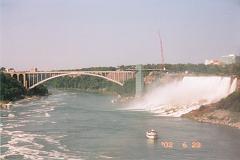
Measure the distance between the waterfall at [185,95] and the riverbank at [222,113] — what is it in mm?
1028

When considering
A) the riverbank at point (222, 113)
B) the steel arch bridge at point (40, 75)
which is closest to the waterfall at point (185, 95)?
the riverbank at point (222, 113)

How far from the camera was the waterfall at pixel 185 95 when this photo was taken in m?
22.4

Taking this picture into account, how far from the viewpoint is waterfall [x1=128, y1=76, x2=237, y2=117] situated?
22434mm

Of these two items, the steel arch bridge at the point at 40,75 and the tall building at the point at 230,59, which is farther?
the steel arch bridge at the point at 40,75

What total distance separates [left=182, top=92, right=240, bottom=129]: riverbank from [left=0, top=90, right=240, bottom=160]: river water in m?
0.56

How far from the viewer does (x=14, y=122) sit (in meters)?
17.8

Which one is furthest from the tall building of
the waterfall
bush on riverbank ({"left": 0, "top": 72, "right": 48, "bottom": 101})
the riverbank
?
bush on riverbank ({"left": 0, "top": 72, "right": 48, "bottom": 101})
